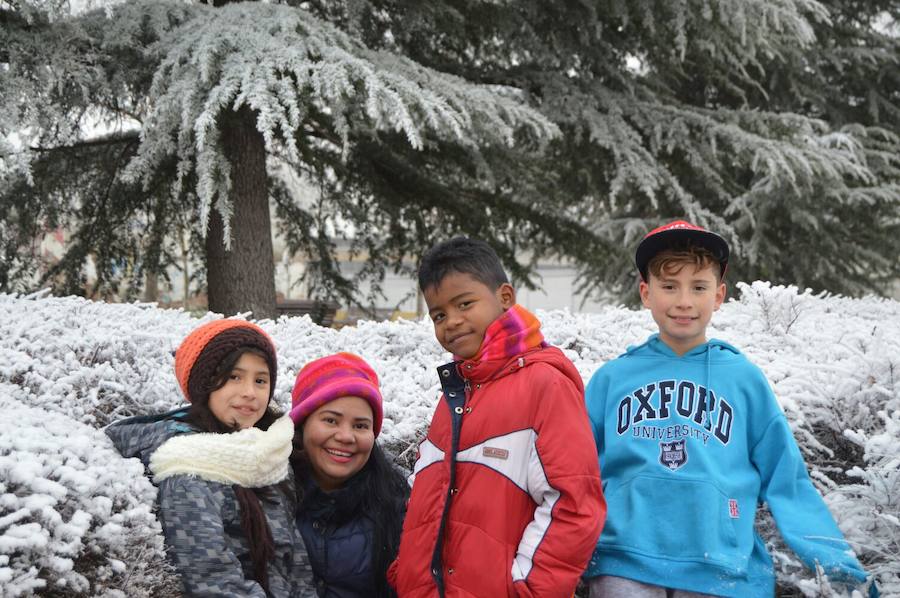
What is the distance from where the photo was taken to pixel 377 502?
7.87 ft

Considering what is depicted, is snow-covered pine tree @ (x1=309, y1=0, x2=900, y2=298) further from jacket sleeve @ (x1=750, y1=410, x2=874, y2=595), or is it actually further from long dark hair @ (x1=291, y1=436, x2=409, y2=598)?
jacket sleeve @ (x1=750, y1=410, x2=874, y2=595)

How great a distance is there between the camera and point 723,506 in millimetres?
1908

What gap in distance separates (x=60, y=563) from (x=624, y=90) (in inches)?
277

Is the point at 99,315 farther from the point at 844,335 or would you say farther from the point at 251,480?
the point at 844,335

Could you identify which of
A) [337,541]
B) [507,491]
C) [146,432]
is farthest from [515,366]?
[146,432]

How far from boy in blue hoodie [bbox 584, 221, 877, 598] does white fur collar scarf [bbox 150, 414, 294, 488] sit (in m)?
0.93

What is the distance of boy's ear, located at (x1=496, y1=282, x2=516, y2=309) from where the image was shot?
2148 mm

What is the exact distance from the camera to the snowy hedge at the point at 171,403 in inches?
65.5

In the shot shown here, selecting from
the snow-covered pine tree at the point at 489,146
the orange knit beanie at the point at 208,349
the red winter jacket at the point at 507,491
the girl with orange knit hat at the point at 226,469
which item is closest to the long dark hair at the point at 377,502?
the girl with orange knit hat at the point at 226,469

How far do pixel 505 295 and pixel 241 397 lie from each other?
32.6 inches

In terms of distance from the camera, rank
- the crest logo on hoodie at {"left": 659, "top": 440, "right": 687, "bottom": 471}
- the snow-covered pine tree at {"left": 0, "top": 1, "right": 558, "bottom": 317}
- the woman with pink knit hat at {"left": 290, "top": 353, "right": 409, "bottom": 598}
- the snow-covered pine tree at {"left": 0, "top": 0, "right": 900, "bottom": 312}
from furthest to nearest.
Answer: the snow-covered pine tree at {"left": 0, "top": 0, "right": 900, "bottom": 312} < the snow-covered pine tree at {"left": 0, "top": 1, "right": 558, "bottom": 317} < the woman with pink knit hat at {"left": 290, "top": 353, "right": 409, "bottom": 598} < the crest logo on hoodie at {"left": 659, "top": 440, "right": 687, "bottom": 471}

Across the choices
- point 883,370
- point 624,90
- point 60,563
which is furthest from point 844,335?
point 624,90

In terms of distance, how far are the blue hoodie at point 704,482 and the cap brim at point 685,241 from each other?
266 millimetres

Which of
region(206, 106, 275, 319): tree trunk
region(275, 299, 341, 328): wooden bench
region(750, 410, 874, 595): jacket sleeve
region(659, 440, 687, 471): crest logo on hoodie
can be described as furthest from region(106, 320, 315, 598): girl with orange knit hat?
region(275, 299, 341, 328): wooden bench
